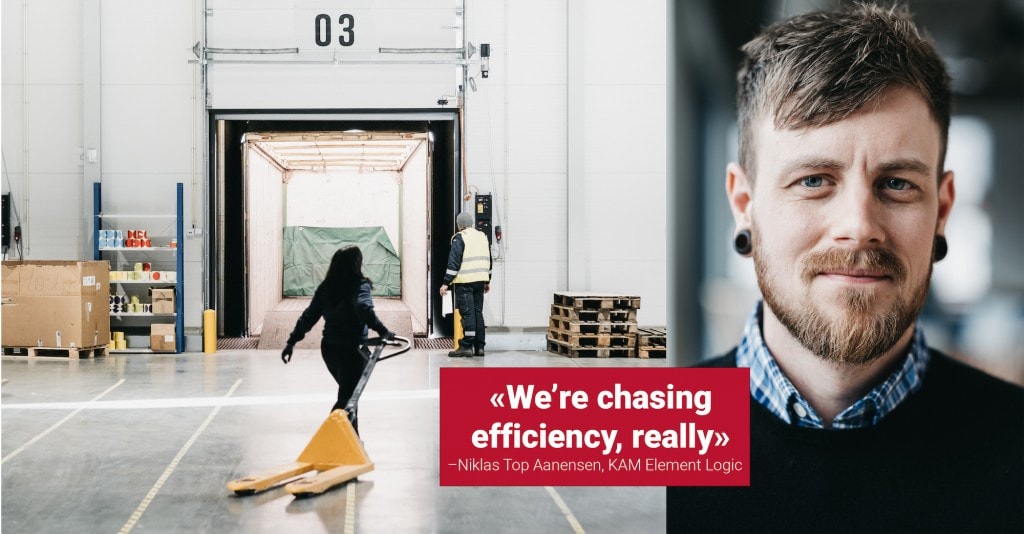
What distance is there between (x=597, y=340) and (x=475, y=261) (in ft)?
6.13

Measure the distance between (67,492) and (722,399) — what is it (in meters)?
3.87

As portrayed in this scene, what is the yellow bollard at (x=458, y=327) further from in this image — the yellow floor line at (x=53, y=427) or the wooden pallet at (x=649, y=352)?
the yellow floor line at (x=53, y=427)

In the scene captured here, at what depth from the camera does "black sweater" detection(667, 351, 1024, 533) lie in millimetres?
2498

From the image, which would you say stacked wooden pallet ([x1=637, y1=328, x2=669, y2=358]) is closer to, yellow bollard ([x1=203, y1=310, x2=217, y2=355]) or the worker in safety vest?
the worker in safety vest

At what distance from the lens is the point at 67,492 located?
4336 millimetres

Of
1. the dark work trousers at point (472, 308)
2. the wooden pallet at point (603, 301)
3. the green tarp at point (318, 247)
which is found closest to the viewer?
the green tarp at point (318, 247)

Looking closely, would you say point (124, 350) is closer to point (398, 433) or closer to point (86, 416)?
point (86, 416)

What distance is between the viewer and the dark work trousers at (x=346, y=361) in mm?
4617

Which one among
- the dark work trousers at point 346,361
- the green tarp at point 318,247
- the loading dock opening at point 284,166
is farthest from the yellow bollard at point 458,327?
the dark work trousers at point 346,361

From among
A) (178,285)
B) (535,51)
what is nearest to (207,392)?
(178,285)

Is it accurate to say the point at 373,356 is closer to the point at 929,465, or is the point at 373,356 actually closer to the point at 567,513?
the point at 567,513

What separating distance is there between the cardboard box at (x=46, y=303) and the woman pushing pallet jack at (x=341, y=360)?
6162mm

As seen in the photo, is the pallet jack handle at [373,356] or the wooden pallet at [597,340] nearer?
the pallet jack handle at [373,356]

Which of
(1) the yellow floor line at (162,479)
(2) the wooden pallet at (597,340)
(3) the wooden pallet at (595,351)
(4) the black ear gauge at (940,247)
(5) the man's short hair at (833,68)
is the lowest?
→ (1) the yellow floor line at (162,479)
